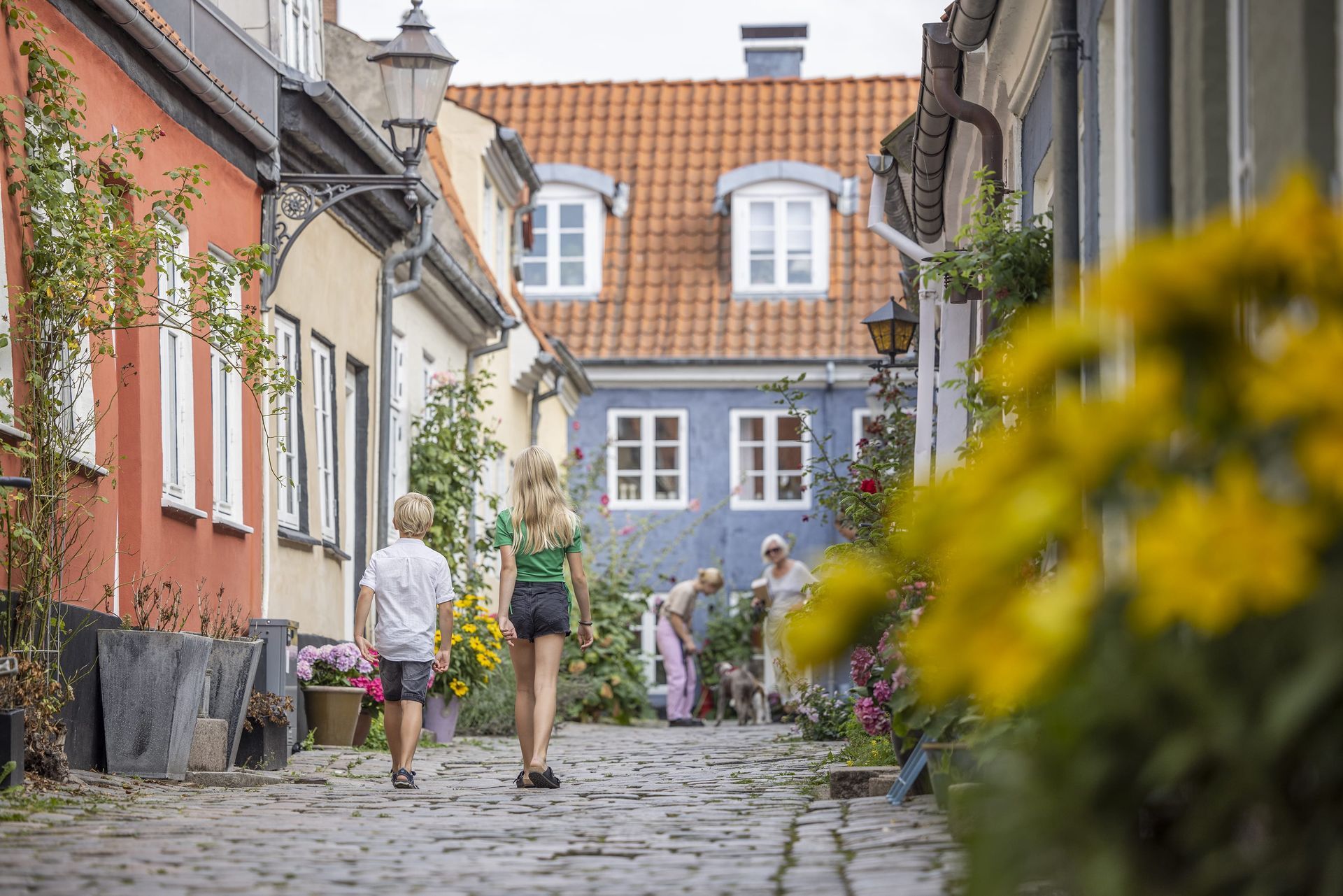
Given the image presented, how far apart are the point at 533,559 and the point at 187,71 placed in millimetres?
3606

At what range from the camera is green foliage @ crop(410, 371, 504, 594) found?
1683cm

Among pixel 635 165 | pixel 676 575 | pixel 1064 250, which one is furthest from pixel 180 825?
pixel 635 165

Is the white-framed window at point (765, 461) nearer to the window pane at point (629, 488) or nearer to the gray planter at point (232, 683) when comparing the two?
the window pane at point (629, 488)

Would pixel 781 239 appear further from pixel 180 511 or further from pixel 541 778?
pixel 541 778

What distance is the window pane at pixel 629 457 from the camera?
29.3m

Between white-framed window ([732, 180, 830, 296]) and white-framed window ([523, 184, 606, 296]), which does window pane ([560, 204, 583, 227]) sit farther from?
white-framed window ([732, 180, 830, 296])

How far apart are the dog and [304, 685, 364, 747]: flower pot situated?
26.7 feet

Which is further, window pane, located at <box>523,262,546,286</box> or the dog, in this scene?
window pane, located at <box>523,262,546,286</box>

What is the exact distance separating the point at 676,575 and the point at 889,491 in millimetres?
18595

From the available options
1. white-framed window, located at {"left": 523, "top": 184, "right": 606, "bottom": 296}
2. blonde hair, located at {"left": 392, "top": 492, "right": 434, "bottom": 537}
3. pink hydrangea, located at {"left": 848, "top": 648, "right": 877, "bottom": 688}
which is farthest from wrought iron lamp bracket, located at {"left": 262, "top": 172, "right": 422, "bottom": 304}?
white-framed window, located at {"left": 523, "top": 184, "right": 606, "bottom": 296}

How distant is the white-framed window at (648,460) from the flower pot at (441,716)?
14625mm

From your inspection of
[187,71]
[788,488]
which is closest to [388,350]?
[187,71]

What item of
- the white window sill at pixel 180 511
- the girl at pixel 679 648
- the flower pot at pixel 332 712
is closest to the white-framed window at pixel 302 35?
the white window sill at pixel 180 511

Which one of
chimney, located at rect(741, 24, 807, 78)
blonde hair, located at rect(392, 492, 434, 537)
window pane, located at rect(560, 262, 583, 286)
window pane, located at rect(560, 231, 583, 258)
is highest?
chimney, located at rect(741, 24, 807, 78)
